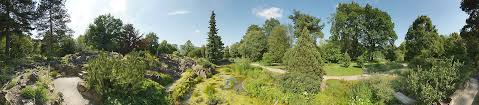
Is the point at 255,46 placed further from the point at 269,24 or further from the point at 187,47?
the point at 187,47

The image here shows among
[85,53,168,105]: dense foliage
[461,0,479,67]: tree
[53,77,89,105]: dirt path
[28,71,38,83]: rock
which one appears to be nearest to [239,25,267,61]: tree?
[461,0,479,67]: tree

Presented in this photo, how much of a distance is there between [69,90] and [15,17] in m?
15.5

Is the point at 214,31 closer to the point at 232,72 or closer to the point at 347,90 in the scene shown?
the point at 232,72

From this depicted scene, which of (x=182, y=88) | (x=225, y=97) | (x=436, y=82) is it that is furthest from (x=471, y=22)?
(x=182, y=88)

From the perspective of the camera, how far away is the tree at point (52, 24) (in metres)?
32.6

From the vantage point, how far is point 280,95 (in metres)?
21.1

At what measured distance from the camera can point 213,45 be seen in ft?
168

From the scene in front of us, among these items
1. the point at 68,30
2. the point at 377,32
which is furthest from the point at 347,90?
the point at 68,30

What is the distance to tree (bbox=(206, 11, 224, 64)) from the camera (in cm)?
5094

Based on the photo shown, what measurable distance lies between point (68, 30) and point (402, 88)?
104 feet

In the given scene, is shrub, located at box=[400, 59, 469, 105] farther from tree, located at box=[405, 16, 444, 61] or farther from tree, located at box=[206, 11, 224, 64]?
tree, located at box=[206, 11, 224, 64]

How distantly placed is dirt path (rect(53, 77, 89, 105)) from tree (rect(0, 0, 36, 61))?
419 inches

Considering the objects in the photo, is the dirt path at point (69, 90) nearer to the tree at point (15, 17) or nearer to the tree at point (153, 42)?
the tree at point (15, 17)

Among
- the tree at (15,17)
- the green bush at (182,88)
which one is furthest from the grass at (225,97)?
the tree at (15,17)
